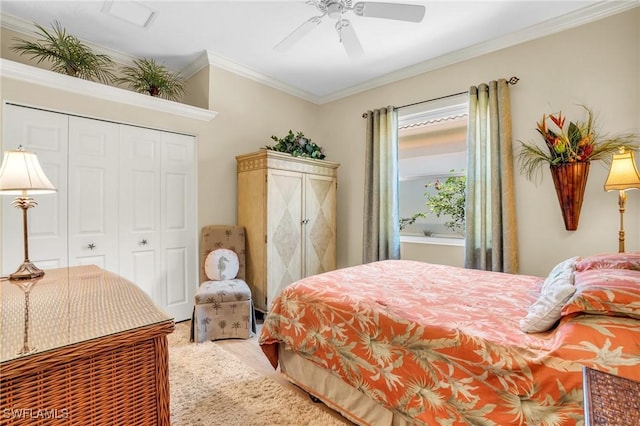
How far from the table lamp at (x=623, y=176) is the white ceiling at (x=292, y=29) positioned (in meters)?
1.14

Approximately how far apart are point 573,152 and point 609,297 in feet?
6.41

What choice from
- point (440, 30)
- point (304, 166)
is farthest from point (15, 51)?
point (440, 30)

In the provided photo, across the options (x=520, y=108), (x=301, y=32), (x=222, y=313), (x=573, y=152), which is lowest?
(x=222, y=313)

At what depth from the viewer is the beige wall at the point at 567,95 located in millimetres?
→ 2396

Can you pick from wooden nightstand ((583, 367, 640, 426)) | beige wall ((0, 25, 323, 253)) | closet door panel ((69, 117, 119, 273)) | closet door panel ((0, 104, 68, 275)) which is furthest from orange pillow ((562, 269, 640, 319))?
closet door panel ((0, 104, 68, 275))

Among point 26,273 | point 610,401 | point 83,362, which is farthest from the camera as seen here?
point 26,273

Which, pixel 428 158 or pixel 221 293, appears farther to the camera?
pixel 428 158

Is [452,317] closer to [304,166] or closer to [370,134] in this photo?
[304,166]

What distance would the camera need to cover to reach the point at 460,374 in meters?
1.18

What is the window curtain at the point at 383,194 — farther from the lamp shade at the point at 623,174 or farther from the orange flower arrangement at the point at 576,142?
the lamp shade at the point at 623,174

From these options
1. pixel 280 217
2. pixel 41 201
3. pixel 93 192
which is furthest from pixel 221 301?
pixel 41 201

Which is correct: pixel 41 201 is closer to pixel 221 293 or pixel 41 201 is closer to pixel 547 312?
pixel 221 293

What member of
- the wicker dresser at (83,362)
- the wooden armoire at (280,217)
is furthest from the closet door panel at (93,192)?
the wicker dresser at (83,362)

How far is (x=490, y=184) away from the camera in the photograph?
9.68ft
